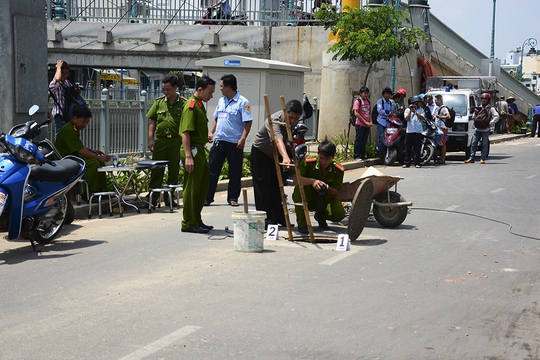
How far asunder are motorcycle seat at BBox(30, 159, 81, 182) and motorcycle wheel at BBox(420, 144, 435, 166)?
1281cm

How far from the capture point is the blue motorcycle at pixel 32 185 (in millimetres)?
8430

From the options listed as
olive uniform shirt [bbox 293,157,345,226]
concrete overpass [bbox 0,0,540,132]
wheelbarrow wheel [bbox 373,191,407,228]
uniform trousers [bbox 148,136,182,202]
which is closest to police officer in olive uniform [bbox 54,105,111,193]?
uniform trousers [bbox 148,136,182,202]

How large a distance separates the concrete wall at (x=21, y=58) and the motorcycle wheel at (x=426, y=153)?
1188cm

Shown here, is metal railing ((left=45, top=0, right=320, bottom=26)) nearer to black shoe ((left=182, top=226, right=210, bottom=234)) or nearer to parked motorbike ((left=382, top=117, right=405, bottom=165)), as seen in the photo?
parked motorbike ((left=382, top=117, right=405, bottom=165))

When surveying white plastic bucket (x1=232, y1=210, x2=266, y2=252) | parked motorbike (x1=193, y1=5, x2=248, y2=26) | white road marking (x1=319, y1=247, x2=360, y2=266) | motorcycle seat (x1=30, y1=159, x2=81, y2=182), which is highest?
parked motorbike (x1=193, y1=5, x2=248, y2=26)

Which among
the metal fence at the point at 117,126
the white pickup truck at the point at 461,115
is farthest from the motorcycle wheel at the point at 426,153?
the metal fence at the point at 117,126

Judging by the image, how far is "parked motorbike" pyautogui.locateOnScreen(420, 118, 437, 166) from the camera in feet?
68.7

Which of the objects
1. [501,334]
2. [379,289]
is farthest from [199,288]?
[501,334]

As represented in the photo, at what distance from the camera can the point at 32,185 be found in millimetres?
8844

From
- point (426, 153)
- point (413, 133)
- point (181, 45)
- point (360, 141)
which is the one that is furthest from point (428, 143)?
point (181, 45)

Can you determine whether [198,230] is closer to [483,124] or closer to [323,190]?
[323,190]

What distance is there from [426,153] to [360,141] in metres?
1.80

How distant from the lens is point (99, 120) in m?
16.7

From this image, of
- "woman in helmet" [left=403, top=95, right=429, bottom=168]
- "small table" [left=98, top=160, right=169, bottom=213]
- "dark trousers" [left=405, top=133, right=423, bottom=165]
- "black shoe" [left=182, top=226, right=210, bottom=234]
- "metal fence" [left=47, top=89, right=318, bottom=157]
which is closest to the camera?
"black shoe" [left=182, top=226, right=210, bottom=234]
